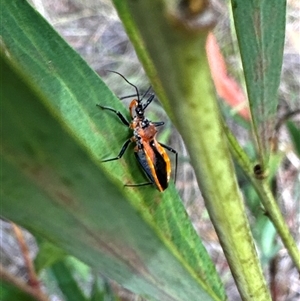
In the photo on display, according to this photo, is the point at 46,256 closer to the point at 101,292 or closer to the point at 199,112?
the point at 101,292

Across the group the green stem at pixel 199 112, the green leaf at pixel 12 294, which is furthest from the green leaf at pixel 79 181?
→ the green leaf at pixel 12 294

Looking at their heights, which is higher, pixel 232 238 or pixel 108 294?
pixel 232 238

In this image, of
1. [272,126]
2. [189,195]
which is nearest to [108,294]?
[272,126]

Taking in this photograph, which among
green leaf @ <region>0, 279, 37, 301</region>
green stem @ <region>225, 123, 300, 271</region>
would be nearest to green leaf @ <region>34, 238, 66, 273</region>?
→ green leaf @ <region>0, 279, 37, 301</region>

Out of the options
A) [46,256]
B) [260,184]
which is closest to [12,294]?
[46,256]

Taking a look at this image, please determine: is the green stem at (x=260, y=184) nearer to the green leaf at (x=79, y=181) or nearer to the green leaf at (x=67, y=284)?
the green leaf at (x=79, y=181)

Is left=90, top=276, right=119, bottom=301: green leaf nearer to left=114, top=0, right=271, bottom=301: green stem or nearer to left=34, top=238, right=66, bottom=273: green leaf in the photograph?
left=34, top=238, right=66, bottom=273: green leaf

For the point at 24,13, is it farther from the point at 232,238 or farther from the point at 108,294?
the point at 108,294
